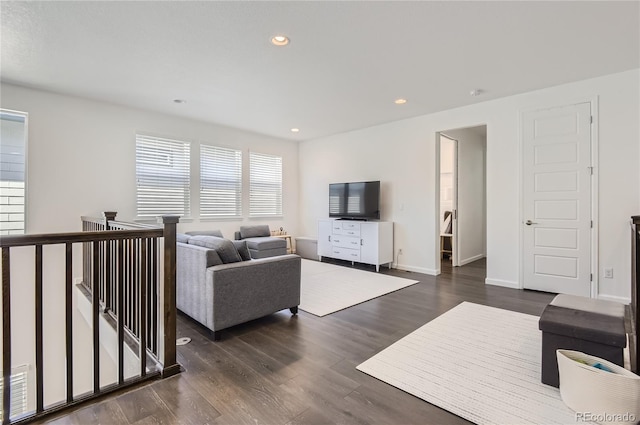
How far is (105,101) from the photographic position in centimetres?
451

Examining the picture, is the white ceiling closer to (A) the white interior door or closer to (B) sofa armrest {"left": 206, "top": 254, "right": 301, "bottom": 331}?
(A) the white interior door

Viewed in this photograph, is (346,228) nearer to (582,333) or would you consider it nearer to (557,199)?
(557,199)

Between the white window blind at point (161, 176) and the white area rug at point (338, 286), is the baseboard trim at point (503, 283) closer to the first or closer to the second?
the white area rug at point (338, 286)

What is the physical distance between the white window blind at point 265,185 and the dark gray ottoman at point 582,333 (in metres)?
5.49

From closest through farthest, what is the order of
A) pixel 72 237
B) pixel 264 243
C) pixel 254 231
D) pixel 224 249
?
pixel 72 237, pixel 224 249, pixel 264 243, pixel 254 231

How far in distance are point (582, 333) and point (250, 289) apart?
2.45 meters

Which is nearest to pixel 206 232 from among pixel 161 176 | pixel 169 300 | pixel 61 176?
pixel 161 176

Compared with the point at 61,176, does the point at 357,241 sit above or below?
below

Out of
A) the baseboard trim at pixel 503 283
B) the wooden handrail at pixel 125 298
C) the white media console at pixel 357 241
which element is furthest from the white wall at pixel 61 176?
the baseboard trim at pixel 503 283

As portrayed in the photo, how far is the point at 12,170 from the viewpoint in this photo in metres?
3.89

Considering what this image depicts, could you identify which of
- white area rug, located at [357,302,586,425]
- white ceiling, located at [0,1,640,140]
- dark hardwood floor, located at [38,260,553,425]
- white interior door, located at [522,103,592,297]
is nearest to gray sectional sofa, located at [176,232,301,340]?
dark hardwood floor, located at [38,260,553,425]

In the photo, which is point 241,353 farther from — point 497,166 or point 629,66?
point 629,66

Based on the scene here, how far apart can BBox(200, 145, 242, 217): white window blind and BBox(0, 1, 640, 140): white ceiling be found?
1.48 meters

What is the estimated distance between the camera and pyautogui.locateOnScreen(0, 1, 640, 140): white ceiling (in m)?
2.37
